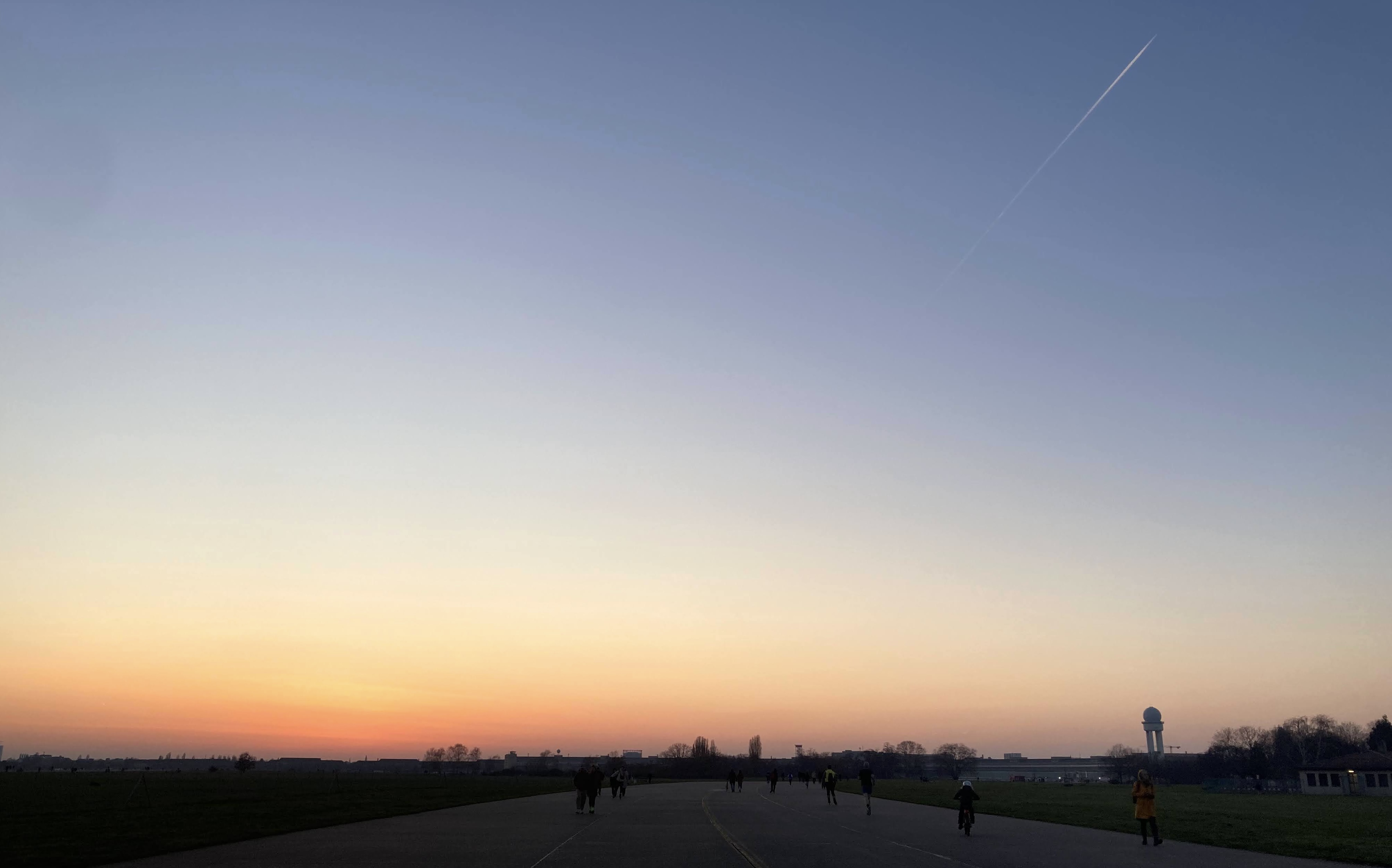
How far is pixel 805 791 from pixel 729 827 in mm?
46948

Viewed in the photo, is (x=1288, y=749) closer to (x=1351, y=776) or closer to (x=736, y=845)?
(x=1351, y=776)

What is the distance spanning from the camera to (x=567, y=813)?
38125 millimetres

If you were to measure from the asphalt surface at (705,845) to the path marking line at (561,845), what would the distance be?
0.29ft

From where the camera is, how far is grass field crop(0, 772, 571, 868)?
22047mm

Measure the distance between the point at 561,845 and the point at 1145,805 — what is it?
15413mm

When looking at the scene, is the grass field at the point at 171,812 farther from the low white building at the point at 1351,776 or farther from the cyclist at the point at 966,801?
the low white building at the point at 1351,776

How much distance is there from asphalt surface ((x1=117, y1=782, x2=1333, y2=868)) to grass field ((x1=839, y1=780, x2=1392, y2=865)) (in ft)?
6.10

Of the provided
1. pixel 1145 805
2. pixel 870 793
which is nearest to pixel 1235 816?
pixel 870 793

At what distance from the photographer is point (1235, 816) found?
38438mm

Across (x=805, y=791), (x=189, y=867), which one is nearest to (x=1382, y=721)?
(x=805, y=791)

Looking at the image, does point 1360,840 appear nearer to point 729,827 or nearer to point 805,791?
point 729,827

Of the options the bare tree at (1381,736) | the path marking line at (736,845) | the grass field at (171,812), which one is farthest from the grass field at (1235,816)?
the bare tree at (1381,736)

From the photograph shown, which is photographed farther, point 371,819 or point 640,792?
point 640,792

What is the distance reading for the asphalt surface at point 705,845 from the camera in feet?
63.2
